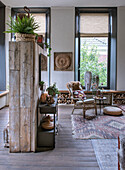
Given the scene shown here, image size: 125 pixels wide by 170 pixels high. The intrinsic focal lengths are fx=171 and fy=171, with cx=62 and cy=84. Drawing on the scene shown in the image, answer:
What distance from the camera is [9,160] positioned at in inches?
101

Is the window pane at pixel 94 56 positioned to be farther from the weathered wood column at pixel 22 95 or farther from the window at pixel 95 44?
the weathered wood column at pixel 22 95

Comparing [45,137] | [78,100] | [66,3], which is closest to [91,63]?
[78,100]

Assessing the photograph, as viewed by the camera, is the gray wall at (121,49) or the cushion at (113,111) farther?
the gray wall at (121,49)

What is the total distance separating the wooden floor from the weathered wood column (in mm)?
195

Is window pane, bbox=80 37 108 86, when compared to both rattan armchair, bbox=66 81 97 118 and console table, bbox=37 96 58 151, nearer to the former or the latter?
rattan armchair, bbox=66 81 97 118

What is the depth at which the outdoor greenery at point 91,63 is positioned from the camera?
23.2 feet

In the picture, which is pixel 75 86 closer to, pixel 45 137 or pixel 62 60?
pixel 62 60

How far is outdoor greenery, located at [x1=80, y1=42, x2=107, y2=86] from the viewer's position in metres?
Answer: 7.07

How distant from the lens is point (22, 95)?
275 cm

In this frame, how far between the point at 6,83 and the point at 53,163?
4587 mm

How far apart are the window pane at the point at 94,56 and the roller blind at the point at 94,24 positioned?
0.67ft

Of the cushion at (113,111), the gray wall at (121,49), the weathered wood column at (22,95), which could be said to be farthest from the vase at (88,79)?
the weathered wood column at (22,95)

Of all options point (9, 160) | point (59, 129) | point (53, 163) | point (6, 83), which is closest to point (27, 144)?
point (9, 160)

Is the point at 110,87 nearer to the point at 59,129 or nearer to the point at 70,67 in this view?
the point at 70,67
